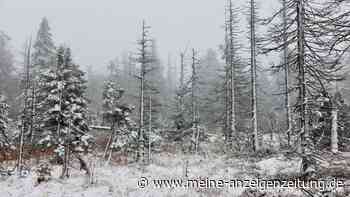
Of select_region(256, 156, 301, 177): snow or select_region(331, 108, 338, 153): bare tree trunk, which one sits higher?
select_region(331, 108, 338, 153): bare tree trunk

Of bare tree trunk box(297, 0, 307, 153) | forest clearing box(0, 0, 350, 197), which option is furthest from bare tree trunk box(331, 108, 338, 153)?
bare tree trunk box(297, 0, 307, 153)

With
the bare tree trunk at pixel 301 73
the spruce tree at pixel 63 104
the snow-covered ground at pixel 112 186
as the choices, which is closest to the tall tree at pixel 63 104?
the spruce tree at pixel 63 104

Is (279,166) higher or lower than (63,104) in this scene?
lower

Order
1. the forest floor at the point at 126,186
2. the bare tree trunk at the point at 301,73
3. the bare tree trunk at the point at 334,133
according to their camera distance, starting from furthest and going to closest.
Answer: the bare tree trunk at the point at 334,133 → the bare tree trunk at the point at 301,73 → the forest floor at the point at 126,186

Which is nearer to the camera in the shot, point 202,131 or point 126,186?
point 126,186

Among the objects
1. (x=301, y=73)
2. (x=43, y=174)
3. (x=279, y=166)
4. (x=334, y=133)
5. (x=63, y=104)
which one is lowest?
(x=279, y=166)

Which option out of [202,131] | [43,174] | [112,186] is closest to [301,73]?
[112,186]

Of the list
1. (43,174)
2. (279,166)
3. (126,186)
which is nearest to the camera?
(126,186)

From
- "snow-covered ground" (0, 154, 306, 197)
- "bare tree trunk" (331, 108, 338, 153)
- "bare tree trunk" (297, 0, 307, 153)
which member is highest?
"bare tree trunk" (297, 0, 307, 153)

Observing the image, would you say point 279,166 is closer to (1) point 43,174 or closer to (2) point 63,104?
(1) point 43,174

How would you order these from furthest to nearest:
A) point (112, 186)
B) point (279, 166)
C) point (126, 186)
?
1. point (279, 166)
2. point (126, 186)
3. point (112, 186)

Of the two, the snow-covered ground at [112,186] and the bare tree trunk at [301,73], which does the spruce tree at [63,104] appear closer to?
the snow-covered ground at [112,186]

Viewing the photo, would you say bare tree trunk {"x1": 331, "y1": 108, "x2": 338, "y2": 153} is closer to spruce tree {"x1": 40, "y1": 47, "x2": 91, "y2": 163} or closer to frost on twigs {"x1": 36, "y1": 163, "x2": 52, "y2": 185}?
spruce tree {"x1": 40, "y1": 47, "x2": 91, "y2": 163}

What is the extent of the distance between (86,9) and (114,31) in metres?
41.1
